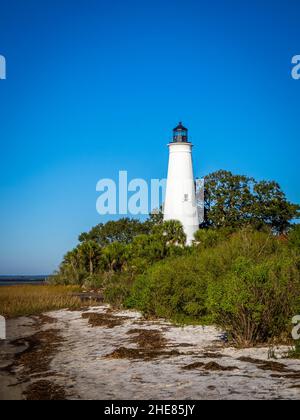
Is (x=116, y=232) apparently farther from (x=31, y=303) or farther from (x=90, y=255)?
(x=31, y=303)

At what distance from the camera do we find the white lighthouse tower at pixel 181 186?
39.5 meters

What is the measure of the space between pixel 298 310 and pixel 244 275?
1540mm

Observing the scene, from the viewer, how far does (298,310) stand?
13414 millimetres

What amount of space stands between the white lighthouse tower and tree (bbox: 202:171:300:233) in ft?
15.2

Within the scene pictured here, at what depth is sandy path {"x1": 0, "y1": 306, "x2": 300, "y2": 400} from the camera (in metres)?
9.33

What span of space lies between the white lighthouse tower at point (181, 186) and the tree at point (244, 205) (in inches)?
183

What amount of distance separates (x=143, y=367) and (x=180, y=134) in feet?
98.8

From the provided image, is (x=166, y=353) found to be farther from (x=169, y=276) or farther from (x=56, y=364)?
(x=169, y=276)

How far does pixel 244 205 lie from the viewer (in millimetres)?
44625

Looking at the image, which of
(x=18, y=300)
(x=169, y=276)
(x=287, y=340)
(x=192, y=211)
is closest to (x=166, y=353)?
(x=287, y=340)

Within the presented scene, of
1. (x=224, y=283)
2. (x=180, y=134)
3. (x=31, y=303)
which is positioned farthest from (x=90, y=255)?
(x=224, y=283)

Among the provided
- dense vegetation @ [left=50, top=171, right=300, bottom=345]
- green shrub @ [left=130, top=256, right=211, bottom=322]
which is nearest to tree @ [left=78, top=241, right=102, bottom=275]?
dense vegetation @ [left=50, top=171, right=300, bottom=345]
